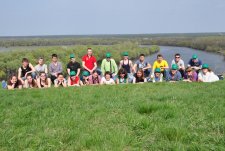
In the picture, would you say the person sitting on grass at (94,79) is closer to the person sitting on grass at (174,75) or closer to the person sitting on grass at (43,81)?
the person sitting on grass at (43,81)

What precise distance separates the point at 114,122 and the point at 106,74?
614cm

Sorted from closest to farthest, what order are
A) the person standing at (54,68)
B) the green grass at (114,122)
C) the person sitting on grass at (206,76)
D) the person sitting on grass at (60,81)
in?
the green grass at (114,122)
the person sitting on grass at (206,76)
the person sitting on grass at (60,81)
the person standing at (54,68)

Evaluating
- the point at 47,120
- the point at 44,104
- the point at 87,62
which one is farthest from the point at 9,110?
the point at 87,62

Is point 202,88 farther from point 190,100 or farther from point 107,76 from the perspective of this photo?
point 107,76

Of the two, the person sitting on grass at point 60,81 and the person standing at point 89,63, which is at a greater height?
the person standing at point 89,63

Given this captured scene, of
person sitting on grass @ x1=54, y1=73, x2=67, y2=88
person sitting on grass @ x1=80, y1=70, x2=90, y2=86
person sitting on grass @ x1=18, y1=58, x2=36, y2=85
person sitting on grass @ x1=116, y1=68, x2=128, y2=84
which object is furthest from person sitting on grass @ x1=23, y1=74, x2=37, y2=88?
person sitting on grass @ x1=116, y1=68, x2=128, y2=84

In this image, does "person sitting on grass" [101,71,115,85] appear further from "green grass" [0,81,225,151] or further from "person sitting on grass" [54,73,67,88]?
"green grass" [0,81,225,151]

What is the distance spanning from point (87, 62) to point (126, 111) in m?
7.01

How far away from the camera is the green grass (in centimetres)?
443

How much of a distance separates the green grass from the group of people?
3231mm

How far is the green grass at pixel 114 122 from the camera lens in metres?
4.43

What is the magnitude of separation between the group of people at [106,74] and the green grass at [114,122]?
3.23 metres

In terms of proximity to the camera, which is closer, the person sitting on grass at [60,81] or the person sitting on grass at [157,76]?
the person sitting on grass at [60,81]

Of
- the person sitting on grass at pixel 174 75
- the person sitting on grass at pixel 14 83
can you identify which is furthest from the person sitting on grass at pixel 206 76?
the person sitting on grass at pixel 14 83
